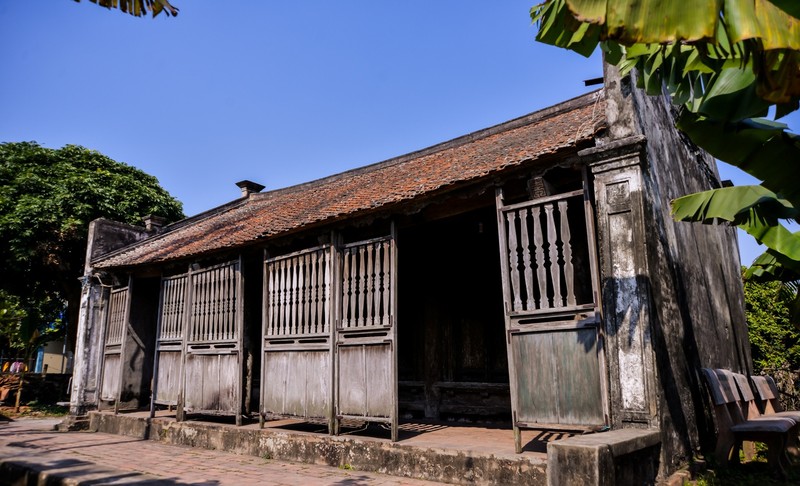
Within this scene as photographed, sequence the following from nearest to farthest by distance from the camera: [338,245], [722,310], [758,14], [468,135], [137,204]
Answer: [758,14] → [338,245] → [722,310] → [468,135] → [137,204]

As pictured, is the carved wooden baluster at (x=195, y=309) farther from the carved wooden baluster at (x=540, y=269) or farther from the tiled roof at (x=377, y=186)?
the carved wooden baluster at (x=540, y=269)

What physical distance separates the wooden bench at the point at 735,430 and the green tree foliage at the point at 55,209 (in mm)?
16753

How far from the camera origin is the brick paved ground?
18.7 feet

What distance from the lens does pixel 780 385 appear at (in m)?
10.6

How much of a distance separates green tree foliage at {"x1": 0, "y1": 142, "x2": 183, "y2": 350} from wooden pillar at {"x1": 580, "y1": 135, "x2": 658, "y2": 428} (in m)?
15.8

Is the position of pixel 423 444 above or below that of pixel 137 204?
below

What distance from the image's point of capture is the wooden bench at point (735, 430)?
5.74 m

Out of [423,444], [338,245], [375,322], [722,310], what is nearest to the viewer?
[423,444]

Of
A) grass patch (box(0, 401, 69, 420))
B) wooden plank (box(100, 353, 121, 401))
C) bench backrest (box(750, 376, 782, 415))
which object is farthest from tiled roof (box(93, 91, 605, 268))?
grass patch (box(0, 401, 69, 420))

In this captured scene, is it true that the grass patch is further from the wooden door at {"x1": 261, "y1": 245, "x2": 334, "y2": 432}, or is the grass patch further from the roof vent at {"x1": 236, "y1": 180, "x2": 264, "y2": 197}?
the wooden door at {"x1": 261, "y1": 245, "x2": 334, "y2": 432}

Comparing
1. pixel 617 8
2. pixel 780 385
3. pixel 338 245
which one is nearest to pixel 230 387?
pixel 338 245

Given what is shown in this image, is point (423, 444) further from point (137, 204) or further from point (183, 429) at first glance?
point (137, 204)

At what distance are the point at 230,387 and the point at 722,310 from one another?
8.07 meters

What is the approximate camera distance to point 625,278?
5211mm
